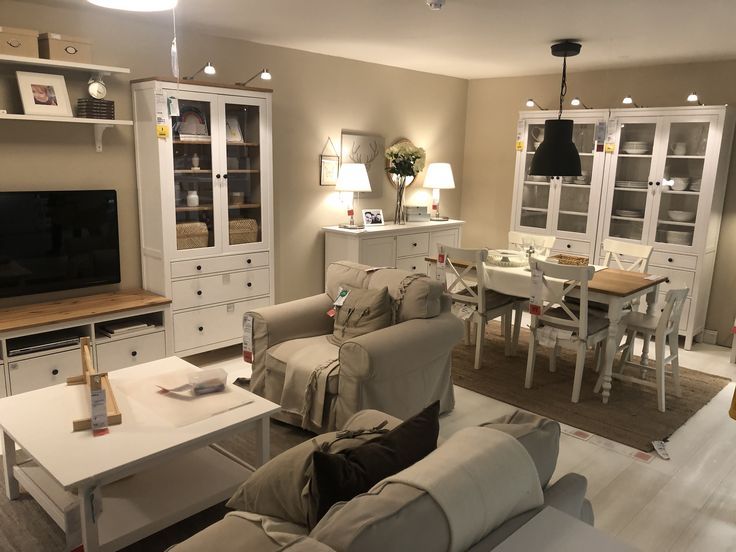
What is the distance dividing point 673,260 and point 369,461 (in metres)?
4.38

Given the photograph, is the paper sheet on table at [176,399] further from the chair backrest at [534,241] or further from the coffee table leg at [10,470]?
the chair backrest at [534,241]

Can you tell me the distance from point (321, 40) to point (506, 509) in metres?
3.86

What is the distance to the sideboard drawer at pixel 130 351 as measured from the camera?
3658mm

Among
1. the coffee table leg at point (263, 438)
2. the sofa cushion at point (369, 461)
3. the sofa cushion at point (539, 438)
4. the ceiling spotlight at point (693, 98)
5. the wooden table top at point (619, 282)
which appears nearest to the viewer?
the sofa cushion at point (369, 461)

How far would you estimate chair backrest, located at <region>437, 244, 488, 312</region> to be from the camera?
4246 millimetres

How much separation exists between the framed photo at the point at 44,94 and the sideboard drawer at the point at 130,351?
138 cm

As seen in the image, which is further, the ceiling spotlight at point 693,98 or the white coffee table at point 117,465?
the ceiling spotlight at point 693,98

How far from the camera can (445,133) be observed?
6375 millimetres

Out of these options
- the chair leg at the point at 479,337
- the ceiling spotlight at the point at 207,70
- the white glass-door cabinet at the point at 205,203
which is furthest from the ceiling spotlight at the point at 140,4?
the chair leg at the point at 479,337

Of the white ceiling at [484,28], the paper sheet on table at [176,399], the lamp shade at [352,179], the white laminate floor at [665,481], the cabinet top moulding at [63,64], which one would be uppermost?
the white ceiling at [484,28]

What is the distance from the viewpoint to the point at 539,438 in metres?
1.61

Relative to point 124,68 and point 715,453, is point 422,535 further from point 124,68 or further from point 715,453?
point 124,68

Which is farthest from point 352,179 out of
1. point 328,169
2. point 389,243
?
point 389,243

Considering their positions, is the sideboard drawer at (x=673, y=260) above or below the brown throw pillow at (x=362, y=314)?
above
